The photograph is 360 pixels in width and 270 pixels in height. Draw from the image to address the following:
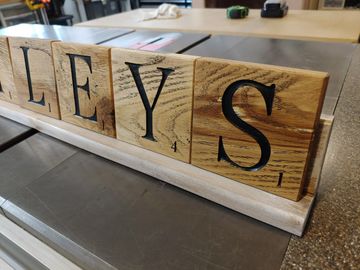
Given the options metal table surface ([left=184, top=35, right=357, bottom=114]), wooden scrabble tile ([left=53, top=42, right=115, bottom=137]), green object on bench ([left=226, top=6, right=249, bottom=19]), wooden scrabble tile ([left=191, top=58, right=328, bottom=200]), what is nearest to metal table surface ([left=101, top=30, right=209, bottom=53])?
metal table surface ([left=184, top=35, right=357, bottom=114])

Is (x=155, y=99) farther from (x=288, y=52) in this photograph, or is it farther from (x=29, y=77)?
(x=288, y=52)

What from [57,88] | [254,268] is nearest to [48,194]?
[57,88]

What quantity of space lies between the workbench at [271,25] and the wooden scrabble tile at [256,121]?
95cm

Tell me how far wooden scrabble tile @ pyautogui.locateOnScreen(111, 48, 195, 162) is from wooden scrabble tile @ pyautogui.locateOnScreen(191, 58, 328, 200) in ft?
0.07

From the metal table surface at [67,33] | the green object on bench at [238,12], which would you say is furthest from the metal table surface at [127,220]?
the green object on bench at [238,12]

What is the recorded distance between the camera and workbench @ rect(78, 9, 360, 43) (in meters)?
1.22

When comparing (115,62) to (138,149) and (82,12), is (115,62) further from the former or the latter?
(82,12)

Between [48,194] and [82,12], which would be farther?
[82,12]

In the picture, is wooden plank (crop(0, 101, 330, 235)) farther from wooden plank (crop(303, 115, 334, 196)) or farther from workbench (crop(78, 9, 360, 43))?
workbench (crop(78, 9, 360, 43))

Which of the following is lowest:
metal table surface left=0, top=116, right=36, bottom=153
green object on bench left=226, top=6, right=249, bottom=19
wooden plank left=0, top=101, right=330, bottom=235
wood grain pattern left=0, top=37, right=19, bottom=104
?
metal table surface left=0, top=116, right=36, bottom=153

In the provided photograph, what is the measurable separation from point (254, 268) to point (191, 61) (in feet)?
0.97

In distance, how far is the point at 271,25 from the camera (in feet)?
4.59

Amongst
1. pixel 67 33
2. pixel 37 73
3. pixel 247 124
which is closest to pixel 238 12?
pixel 67 33

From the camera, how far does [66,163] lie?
0.56 metres
